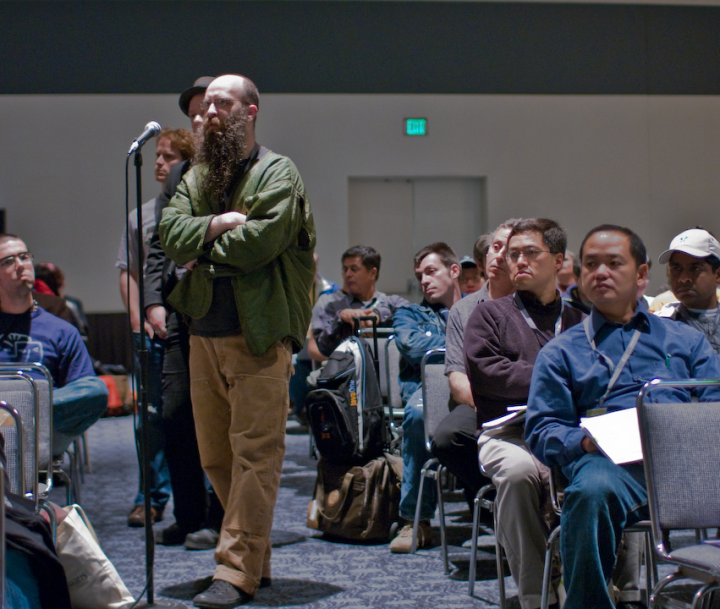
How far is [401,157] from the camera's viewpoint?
8867 mm

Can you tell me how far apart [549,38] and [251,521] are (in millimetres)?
7921

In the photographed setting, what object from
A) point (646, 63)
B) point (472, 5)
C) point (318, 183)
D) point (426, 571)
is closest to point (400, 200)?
point (318, 183)

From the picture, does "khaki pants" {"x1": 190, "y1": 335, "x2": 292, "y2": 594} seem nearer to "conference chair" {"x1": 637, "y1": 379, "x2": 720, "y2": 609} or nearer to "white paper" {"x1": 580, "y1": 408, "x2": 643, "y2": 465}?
"white paper" {"x1": 580, "y1": 408, "x2": 643, "y2": 465}

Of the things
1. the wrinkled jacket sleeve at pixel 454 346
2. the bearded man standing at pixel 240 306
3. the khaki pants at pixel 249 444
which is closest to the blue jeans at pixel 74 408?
the bearded man standing at pixel 240 306

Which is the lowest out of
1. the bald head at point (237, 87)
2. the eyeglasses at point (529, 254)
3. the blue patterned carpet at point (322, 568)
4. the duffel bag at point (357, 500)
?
the blue patterned carpet at point (322, 568)

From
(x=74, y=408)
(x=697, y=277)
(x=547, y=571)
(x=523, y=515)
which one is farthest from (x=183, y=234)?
(x=697, y=277)

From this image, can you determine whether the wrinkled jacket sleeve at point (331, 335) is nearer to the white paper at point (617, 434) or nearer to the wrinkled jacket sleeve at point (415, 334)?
the wrinkled jacket sleeve at point (415, 334)

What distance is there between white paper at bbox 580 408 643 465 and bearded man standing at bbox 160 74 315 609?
3.27 feet

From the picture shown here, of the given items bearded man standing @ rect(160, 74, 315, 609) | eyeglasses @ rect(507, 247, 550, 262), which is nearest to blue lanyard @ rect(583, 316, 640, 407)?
eyeglasses @ rect(507, 247, 550, 262)

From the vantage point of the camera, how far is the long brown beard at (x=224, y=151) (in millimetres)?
2455

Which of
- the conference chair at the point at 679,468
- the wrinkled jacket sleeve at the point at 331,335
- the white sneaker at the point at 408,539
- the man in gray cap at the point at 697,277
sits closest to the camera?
the conference chair at the point at 679,468

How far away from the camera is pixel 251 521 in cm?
237

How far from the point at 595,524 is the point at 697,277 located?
Result: 1315 mm

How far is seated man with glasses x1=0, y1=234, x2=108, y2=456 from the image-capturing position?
3.01 m
